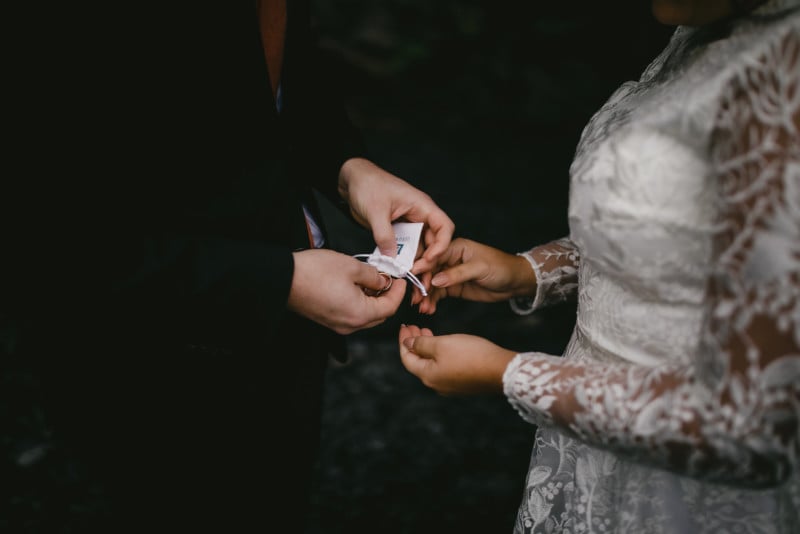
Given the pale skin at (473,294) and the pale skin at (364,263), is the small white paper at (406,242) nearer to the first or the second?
the pale skin at (364,263)

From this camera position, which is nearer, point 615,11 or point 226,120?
point 226,120

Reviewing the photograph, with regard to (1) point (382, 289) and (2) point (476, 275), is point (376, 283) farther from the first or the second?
(2) point (476, 275)

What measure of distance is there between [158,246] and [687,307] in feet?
3.58

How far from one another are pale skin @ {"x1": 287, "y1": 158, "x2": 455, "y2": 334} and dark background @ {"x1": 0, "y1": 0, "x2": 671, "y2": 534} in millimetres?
578

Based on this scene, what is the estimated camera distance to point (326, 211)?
15.3ft

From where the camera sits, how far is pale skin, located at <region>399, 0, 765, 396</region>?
3.60 ft

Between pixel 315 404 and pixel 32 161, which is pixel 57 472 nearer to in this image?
pixel 315 404

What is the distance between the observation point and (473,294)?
1718 mm

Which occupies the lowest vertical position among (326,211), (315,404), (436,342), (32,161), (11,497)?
(11,497)

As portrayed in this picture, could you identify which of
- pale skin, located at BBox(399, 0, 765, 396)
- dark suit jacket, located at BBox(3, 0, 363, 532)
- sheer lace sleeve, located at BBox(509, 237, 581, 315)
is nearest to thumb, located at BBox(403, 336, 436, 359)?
pale skin, located at BBox(399, 0, 765, 396)

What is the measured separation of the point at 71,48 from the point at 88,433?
0.90m

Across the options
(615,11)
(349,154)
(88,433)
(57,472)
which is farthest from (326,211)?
(615,11)

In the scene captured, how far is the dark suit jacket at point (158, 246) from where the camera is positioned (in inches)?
41.6

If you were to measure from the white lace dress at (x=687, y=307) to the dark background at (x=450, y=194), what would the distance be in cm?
114
